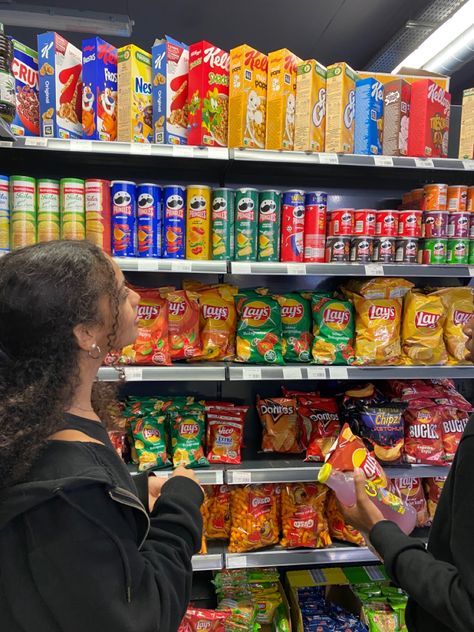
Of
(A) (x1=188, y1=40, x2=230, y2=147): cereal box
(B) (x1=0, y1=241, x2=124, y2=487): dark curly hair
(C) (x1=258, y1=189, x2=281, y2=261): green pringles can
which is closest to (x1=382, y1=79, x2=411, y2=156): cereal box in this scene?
(C) (x1=258, y1=189, x2=281, y2=261): green pringles can

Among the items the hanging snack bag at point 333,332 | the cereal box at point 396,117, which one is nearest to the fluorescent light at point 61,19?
the cereal box at point 396,117

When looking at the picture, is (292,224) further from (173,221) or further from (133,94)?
(133,94)

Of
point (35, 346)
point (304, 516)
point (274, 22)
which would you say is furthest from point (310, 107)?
point (274, 22)

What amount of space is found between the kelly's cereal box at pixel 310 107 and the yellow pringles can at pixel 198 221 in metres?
0.46

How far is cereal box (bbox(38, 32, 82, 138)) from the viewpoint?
184 cm

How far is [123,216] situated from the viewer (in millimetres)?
1893

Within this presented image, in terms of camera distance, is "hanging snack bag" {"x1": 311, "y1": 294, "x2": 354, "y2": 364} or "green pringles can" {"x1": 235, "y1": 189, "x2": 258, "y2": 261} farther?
"hanging snack bag" {"x1": 311, "y1": 294, "x2": 354, "y2": 364}

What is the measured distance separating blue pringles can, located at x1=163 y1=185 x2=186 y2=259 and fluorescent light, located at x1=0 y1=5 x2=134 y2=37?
257 cm

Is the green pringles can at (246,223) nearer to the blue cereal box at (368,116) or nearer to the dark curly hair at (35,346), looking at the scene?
the blue cereal box at (368,116)

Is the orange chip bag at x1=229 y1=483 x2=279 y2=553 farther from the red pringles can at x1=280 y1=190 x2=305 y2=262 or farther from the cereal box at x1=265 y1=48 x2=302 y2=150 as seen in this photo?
the cereal box at x1=265 y1=48 x2=302 y2=150

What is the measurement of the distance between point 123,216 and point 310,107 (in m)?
0.90

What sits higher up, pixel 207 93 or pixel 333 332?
pixel 207 93

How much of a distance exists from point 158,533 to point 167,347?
1158mm

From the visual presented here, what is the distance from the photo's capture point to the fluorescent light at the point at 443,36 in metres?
3.74
